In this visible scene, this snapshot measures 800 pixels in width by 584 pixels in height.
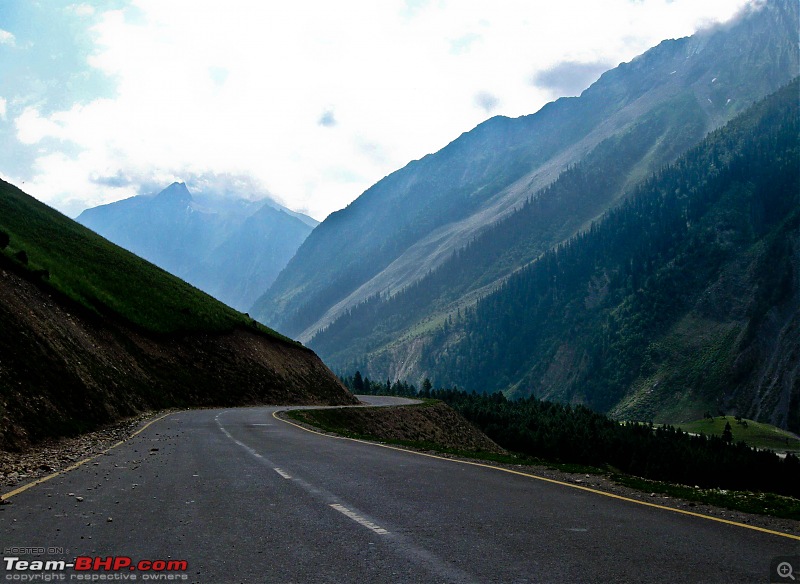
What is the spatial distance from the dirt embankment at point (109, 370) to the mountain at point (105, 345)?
0.10m

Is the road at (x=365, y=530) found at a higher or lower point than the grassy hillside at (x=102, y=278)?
lower

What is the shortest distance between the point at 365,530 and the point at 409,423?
55121mm

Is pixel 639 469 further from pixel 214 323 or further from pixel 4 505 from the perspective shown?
pixel 4 505

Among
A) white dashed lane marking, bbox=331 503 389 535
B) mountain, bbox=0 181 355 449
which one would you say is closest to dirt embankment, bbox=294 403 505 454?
mountain, bbox=0 181 355 449

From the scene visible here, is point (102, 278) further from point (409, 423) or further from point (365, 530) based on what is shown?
point (365, 530)

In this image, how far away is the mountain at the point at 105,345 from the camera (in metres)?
26.3

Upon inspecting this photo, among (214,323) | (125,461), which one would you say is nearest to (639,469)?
(214,323)

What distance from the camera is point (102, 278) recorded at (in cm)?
6194

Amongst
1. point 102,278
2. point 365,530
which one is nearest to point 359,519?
point 365,530

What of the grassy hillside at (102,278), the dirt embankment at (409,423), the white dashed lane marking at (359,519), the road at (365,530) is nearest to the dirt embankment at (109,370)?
the grassy hillside at (102,278)

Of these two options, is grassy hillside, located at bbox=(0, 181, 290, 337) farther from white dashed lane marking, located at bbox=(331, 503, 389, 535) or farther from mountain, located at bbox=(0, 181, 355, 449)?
white dashed lane marking, located at bbox=(331, 503, 389, 535)

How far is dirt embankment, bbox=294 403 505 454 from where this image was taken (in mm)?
48219

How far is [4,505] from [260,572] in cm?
633

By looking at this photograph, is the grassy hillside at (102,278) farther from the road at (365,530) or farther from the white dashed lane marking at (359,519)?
the white dashed lane marking at (359,519)
